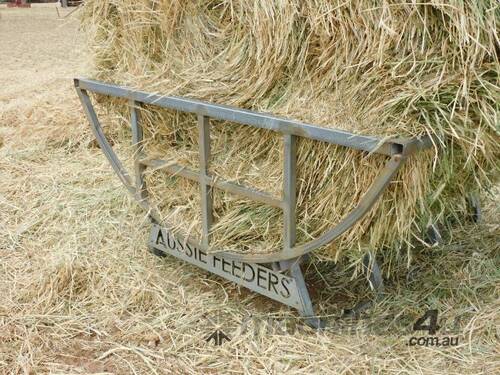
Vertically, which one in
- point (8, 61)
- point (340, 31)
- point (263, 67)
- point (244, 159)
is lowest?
point (8, 61)

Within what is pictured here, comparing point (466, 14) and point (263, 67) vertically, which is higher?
point (466, 14)

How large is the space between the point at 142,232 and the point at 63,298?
0.78 meters

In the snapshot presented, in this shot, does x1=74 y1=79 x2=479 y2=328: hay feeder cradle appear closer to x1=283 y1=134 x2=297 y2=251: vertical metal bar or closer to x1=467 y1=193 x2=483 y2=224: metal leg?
x1=283 y1=134 x2=297 y2=251: vertical metal bar

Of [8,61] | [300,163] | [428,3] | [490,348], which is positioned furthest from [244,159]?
[8,61]

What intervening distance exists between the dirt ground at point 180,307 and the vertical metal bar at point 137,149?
0.45 metres

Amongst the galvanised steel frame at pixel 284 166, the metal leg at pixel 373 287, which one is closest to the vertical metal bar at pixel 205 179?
the galvanised steel frame at pixel 284 166

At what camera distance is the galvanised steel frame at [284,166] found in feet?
7.96

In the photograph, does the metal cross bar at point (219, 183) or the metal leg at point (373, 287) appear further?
the metal leg at point (373, 287)

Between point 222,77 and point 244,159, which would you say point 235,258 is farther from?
point 222,77

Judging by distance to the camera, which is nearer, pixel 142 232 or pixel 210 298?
pixel 210 298

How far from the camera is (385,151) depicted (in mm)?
2377

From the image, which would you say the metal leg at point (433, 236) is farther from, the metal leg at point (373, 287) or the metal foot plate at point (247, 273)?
the metal foot plate at point (247, 273)

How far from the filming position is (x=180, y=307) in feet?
10.9

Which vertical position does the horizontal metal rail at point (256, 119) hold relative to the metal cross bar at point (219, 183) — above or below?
above
